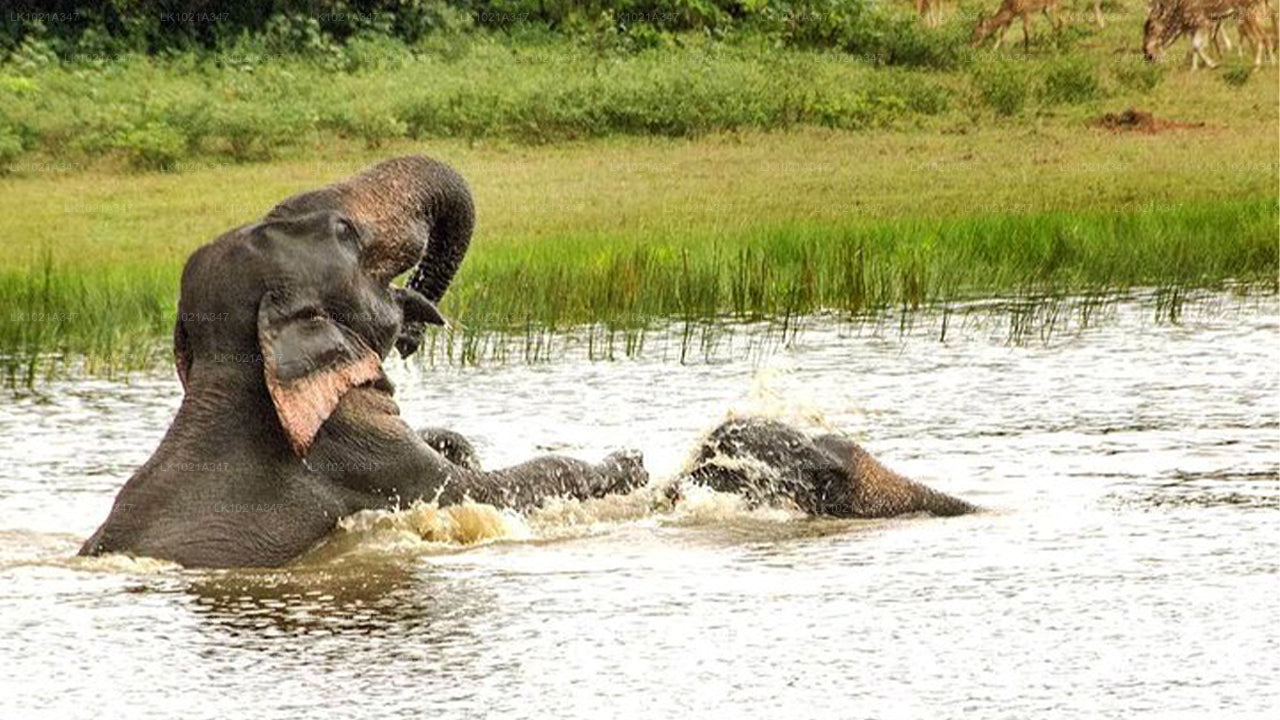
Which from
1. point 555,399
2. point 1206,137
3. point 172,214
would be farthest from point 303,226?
point 1206,137

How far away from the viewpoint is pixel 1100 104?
26047mm

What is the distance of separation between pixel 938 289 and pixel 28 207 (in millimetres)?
8689

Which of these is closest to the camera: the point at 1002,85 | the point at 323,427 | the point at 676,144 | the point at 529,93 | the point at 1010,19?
the point at 323,427

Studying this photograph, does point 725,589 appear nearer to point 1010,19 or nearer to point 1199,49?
point 1199,49

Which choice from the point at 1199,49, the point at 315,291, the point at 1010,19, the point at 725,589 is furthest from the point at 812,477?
the point at 1010,19

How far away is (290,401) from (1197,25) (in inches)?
744

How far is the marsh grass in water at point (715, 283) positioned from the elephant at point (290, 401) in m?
4.56

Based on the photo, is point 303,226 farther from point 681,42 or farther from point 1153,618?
point 681,42

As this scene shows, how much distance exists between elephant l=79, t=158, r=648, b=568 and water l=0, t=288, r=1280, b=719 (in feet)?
0.35

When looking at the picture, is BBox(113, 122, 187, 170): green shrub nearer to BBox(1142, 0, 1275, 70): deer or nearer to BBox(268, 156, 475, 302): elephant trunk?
BBox(1142, 0, 1275, 70): deer

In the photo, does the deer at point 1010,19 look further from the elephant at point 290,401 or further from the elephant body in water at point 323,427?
the elephant at point 290,401

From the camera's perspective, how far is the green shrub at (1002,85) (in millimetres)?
25812

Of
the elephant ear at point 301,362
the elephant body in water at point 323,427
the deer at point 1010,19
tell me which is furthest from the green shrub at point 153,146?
the elephant ear at point 301,362

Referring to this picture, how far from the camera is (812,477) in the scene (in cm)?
963
